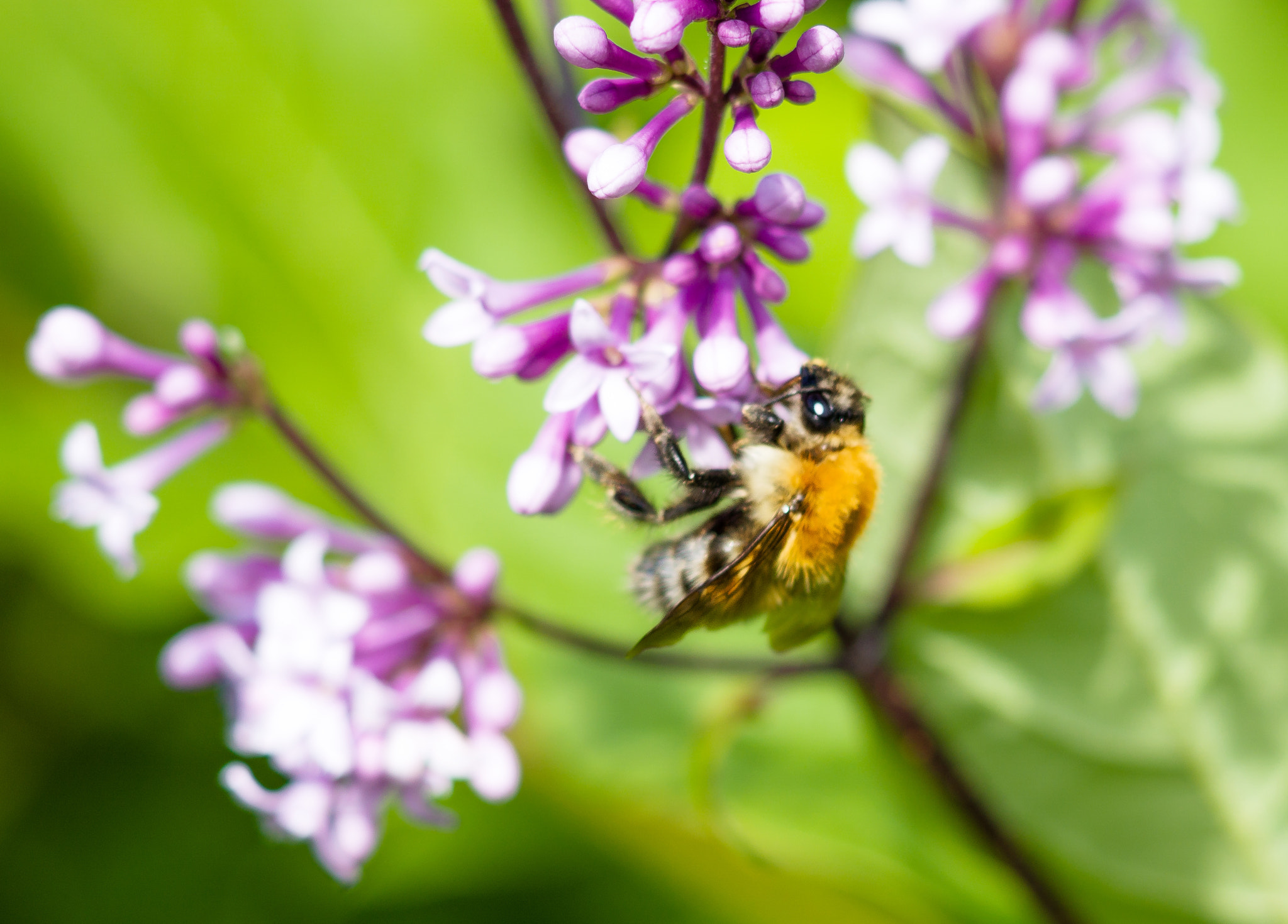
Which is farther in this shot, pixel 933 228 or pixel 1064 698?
pixel 1064 698

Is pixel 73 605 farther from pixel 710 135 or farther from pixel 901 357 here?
pixel 710 135

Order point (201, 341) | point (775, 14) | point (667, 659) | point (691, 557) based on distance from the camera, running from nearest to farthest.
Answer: point (775, 14)
point (691, 557)
point (201, 341)
point (667, 659)

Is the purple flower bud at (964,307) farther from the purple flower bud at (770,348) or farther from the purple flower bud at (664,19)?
the purple flower bud at (664,19)

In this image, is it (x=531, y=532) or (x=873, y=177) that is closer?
(x=873, y=177)

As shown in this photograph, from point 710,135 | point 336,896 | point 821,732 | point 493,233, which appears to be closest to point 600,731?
point 821,732

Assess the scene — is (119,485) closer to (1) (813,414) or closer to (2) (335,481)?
(2) (335,481)

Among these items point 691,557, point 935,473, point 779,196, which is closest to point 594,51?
point 779,196

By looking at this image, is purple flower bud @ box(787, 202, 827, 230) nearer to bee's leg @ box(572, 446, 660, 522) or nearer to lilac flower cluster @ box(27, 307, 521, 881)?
bee's leg @ box(572, 446, 660, 522)
